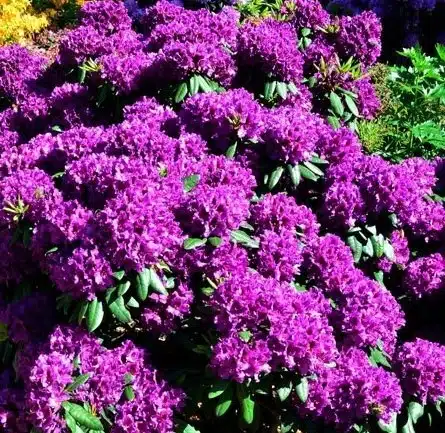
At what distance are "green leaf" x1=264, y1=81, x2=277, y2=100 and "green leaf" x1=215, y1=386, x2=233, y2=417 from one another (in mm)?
1481

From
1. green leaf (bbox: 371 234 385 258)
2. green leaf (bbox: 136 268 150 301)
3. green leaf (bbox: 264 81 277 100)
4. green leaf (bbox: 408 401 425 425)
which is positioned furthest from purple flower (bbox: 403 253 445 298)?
green leaf (bbox: 136 268 150 301)

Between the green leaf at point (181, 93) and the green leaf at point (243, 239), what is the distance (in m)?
0.93

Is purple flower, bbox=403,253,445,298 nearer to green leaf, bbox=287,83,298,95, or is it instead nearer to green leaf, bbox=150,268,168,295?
green leaf, bbox=287,83,298,95

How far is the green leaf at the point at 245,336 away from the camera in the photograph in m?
2.07

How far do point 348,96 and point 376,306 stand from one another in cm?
131

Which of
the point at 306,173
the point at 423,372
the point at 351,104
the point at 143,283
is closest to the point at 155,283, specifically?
the point at 143,283

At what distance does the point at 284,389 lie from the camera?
2.14 metres

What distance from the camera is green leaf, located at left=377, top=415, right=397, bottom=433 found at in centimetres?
222

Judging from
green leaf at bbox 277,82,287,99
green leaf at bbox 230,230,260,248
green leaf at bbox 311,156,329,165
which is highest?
green leaf at bbox 277,82,287,99

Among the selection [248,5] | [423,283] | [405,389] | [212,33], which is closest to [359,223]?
[423,283]

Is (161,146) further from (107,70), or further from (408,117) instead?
(408,117)

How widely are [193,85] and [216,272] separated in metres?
1.11

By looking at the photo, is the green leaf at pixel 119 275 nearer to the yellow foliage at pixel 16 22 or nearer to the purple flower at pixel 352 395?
the purple flower at pixel 352 395

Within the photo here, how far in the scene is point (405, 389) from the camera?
2357mm
